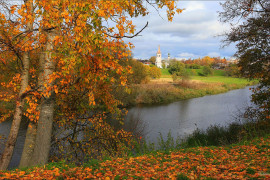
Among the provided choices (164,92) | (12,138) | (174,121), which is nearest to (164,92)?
(164,92)

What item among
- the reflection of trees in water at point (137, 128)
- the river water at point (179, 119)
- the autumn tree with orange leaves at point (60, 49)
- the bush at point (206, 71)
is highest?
the bush at point (206, 71)

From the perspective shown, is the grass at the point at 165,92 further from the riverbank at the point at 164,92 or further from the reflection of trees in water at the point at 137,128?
the reflection of trees in water at the point at 137,128

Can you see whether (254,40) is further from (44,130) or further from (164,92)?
(164,92)

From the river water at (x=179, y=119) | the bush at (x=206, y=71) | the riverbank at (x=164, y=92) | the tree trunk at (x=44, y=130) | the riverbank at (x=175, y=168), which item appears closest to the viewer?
the riverbank at (x=175, y=168)

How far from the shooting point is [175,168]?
498 centimetres

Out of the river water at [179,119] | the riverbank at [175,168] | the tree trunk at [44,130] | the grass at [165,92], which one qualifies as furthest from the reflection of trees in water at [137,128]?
the tree trunk at [44,130]

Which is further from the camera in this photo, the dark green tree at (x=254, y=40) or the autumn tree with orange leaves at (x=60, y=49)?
the dark green tree at (x=254, y=40)

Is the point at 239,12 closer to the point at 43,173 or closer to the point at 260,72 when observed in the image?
the point at 260,72

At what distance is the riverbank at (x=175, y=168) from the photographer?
13.8ft

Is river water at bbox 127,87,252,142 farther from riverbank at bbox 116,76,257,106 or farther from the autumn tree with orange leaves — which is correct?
the autumn tree with orange leaves

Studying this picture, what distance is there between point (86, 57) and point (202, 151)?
14.4 ft

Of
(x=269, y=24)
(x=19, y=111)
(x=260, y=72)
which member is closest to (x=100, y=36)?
(x=19, y=111)

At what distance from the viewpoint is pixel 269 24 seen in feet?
29.9

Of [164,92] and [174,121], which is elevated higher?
[164,92]
